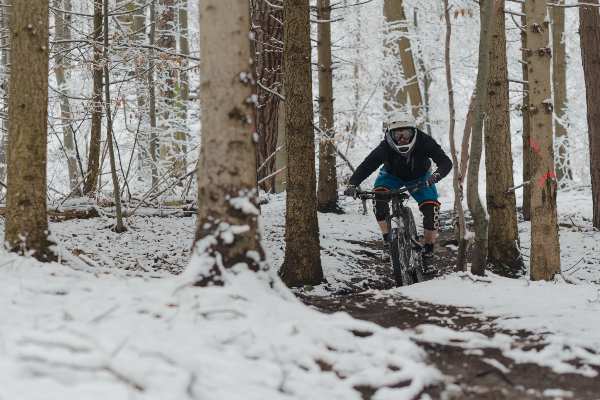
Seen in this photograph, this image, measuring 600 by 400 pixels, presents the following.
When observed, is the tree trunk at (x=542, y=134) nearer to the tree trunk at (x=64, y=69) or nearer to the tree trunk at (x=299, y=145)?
the tree trunk at (x=299, y=145)

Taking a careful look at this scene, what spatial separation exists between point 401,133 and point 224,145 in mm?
3119

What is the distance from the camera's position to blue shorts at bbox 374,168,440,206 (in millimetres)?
6660

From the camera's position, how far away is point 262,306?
11.3 ft

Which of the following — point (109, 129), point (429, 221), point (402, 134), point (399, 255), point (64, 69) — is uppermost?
point (64, 69)

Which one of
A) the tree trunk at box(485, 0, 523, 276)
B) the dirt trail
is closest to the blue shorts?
the tree trunk at box(485, 0, 523, 276)

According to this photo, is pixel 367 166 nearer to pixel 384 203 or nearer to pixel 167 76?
pixel 384 203

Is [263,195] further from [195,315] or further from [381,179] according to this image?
[195,315]

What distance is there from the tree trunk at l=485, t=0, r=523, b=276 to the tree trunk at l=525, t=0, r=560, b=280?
71.1 inches

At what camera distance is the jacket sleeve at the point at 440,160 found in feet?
20.6

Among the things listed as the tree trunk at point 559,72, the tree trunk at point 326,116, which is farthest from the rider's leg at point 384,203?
the tree trunk at point 559,72

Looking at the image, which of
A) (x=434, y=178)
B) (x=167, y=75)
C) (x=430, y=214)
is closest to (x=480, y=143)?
(x=434, y=178)

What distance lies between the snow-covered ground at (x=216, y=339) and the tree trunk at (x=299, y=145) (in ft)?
6.31

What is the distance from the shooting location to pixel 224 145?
3.69m

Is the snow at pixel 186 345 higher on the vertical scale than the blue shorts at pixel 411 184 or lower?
lower
